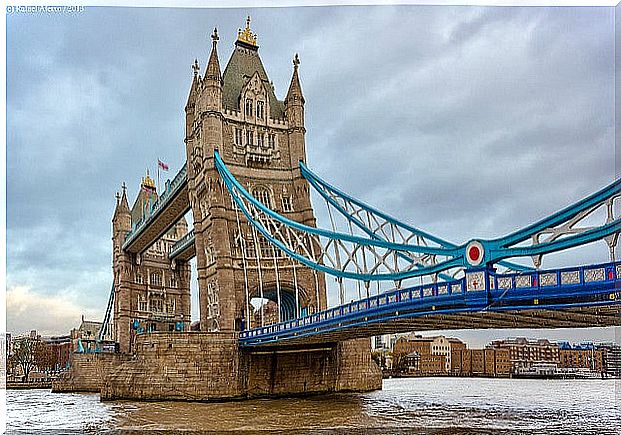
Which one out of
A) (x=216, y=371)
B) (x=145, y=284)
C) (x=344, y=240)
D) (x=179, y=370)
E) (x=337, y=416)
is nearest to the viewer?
(x=337, y=416)

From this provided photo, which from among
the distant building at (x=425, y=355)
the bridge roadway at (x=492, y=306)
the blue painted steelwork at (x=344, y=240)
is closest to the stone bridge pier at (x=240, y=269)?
the blue painted steelwork at (x=344, y=240)

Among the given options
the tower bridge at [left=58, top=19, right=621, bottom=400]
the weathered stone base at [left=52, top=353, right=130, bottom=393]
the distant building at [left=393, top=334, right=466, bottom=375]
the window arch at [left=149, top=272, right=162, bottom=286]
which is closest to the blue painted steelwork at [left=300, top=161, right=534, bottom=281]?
the tower bridge at [left=58, top=19, right=621, bottom=400]

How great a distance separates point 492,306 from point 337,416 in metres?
6.26

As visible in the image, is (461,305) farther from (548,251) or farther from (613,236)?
(613,236)

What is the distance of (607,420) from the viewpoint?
1828cm

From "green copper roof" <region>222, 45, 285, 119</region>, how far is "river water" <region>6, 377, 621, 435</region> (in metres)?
13.2

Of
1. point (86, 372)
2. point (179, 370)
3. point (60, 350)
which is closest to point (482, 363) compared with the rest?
point (60, 350)

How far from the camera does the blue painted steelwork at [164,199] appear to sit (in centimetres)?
3619

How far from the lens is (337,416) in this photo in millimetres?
20297

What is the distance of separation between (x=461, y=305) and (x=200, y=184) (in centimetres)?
1837

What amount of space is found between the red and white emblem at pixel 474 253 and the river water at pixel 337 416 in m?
3.54

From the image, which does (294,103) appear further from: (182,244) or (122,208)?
(122,208)

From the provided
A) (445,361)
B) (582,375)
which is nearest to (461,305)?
(582,375)

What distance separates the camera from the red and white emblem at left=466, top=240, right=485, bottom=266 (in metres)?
16.0
